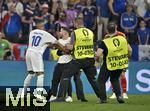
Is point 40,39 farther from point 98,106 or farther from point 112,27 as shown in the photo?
point 98,106

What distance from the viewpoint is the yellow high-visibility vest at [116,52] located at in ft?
60.5

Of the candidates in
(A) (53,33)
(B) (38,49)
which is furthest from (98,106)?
(A) (53,33)

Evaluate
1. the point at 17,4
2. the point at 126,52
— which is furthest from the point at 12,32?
the point at 126,52

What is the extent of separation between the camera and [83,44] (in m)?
19.0

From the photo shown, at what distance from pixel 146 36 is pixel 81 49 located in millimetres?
8381

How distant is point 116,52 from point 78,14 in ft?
26.3

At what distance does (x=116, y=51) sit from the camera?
1859cm

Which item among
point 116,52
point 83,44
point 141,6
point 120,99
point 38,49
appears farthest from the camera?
point 141,6

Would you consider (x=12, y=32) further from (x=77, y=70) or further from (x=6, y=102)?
(x=6, y=102)

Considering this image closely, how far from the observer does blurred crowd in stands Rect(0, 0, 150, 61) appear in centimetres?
2666

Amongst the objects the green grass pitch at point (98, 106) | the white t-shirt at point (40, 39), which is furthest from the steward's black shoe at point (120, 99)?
the white t-shirt at point (40, 39)

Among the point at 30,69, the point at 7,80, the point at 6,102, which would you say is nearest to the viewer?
the point at 6,102

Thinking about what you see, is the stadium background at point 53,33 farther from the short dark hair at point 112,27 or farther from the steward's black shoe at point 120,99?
the short dark hair at point 112,27

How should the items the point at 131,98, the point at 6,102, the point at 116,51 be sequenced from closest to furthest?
the point at 6,102 → the point at 116,51 → the point at 131,98
